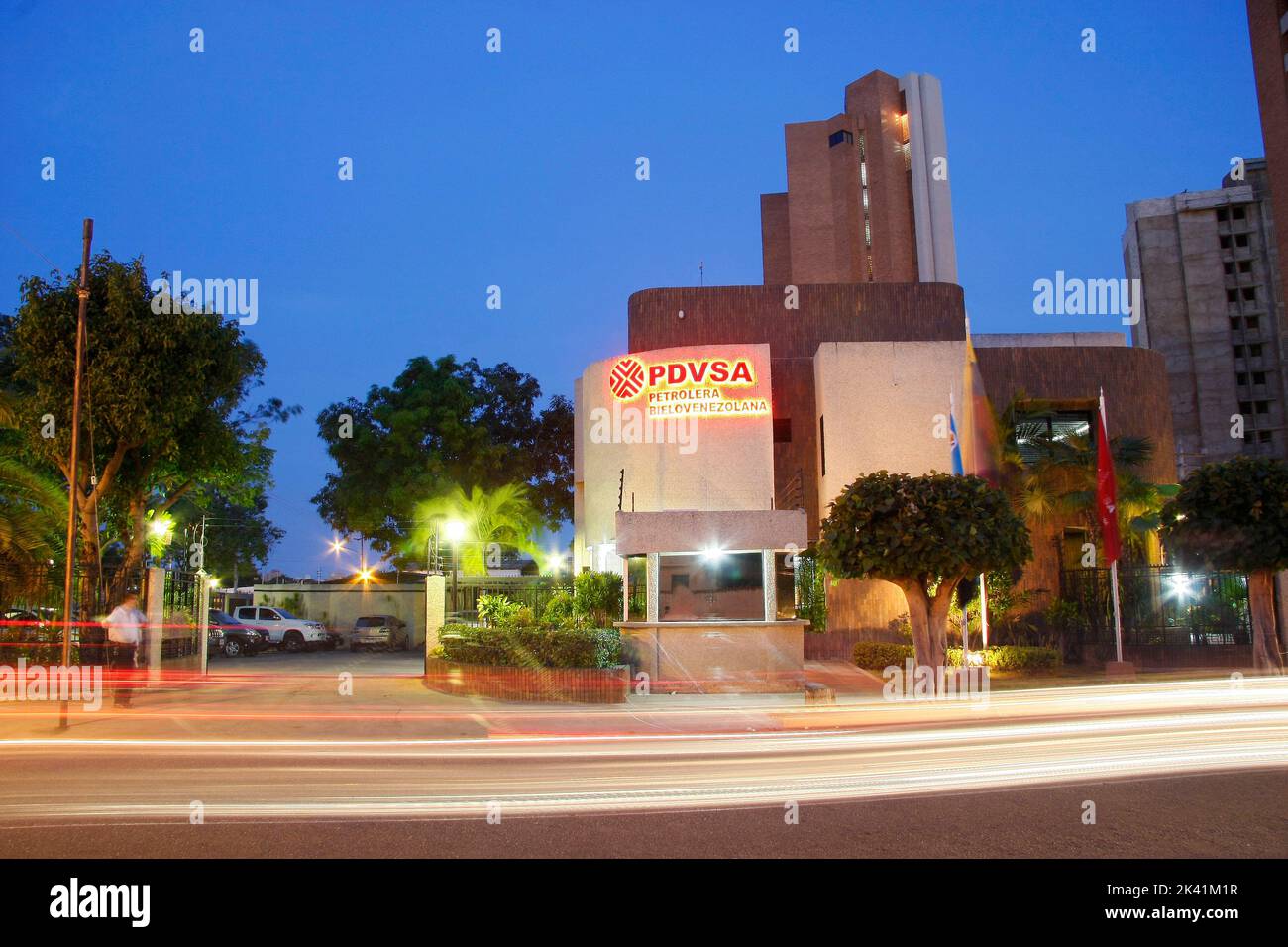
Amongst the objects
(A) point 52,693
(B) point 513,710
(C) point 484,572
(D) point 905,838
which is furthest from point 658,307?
(D) point 905,838

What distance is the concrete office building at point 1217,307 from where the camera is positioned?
72.7 m

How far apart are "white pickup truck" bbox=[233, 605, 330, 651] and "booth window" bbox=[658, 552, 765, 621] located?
2034 cm

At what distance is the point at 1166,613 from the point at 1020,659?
17.1 feet

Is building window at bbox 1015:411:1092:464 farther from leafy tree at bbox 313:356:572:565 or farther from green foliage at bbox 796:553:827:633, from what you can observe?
leafy tree at bbox 313:356:572:565

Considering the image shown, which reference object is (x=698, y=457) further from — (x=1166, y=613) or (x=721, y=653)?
(x=1166, y=613)

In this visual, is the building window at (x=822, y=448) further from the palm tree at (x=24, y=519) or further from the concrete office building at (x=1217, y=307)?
the concrete office building at (x=1217, y=307)

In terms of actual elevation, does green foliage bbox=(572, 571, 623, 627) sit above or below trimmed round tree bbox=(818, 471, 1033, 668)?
below

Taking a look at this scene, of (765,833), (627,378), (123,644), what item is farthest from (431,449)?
(765,833)

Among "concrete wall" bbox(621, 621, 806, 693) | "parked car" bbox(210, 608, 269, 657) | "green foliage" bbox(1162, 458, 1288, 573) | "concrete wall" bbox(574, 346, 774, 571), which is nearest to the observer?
"concrete wall" bbox(621, 621, 806, 693)

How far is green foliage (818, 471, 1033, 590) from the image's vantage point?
16.9 m

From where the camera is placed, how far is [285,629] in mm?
35250

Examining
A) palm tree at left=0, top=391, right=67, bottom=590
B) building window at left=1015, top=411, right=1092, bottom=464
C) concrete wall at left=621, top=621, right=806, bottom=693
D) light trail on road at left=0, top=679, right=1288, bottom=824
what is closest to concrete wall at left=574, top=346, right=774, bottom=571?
concrete wall at left=621, top=621, right=806, bottom=693

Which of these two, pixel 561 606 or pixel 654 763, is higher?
pixel 561 606

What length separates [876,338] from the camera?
2800cm
